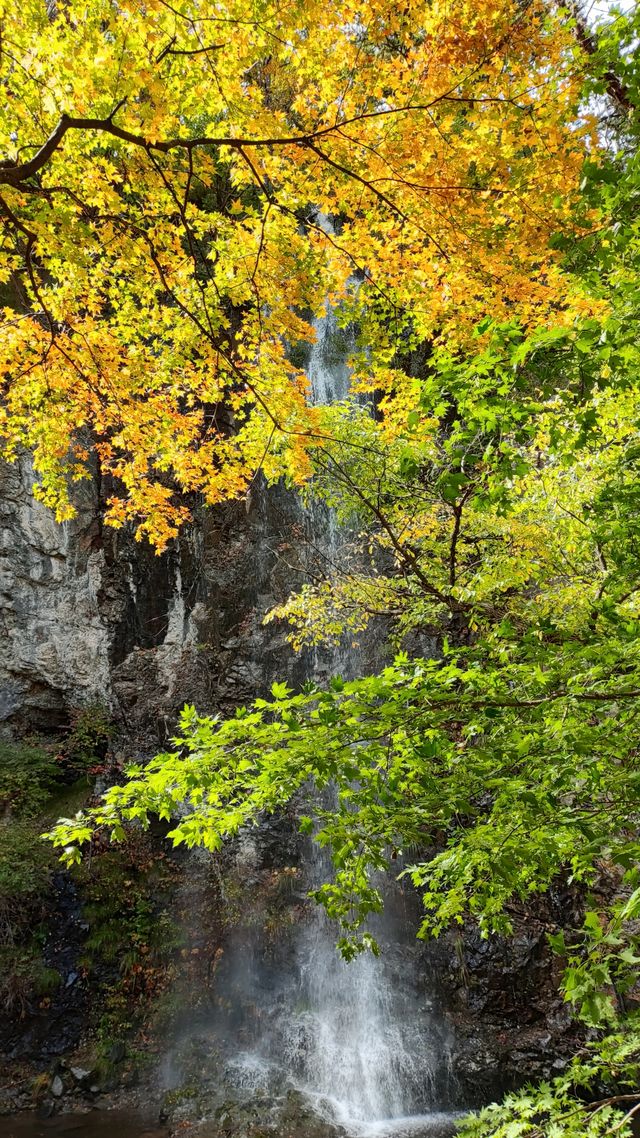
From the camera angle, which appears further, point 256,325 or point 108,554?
point 108,554

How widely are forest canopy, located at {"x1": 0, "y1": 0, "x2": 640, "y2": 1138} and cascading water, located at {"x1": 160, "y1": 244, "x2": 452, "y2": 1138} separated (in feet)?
6.20

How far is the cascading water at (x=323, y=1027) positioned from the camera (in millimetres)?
6664

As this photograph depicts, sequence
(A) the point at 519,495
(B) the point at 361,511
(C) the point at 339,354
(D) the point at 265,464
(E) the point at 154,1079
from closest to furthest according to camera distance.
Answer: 1. (D) the point at 265,464
2. (A) the point at 519,495
3. (B) the point at 361,511
4. (E) the point at 154,1079
5. (C) the point at 339,354

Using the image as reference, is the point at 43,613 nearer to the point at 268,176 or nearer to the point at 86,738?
the point at 86,738

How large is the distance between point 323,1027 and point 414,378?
26.0 feet

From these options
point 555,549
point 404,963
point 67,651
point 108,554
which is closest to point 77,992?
point 404,963

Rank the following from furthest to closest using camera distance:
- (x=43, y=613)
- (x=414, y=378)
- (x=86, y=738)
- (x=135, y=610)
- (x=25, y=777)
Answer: (x=135, y=610), (x=43, y=613), (x=86, y=738), (x=25, y=777), (x=414, y=378)

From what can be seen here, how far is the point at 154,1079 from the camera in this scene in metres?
7.31

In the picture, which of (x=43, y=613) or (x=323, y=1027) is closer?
(x=323, y=1027)

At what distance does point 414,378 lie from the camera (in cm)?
501

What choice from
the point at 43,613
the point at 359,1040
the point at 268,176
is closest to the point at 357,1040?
the point at 359,1040

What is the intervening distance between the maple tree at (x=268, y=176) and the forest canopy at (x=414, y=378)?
0.03 metres

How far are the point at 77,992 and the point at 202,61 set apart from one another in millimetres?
10232

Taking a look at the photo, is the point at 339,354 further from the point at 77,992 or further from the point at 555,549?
the point at 77,992
